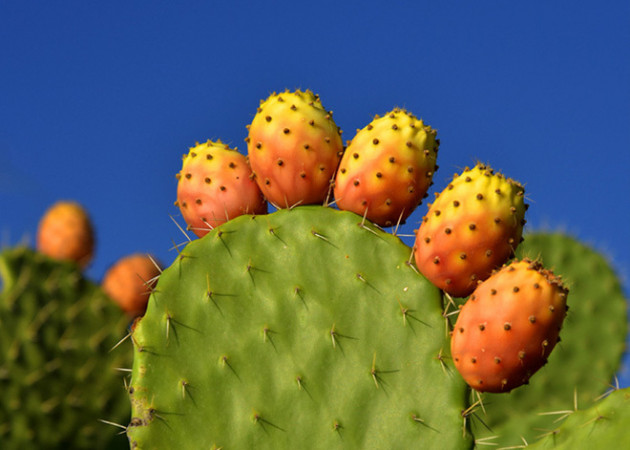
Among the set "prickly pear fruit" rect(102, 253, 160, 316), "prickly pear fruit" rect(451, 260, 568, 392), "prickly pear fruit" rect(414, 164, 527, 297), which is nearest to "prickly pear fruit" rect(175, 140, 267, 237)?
"prickly pear fruit" rect(414, 164, 527, 297)

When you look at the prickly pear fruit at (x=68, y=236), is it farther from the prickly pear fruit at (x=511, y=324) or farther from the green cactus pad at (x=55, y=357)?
the prickly pear fruit at (x=511, y=324)

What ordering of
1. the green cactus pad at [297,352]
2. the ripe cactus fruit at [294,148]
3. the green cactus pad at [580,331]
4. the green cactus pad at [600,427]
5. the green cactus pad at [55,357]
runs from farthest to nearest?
the green cactus pad at [580,331]
the green cactus pad at [55,357]
the ripe cactus fruit at [294,148]
the green cactus pad at [297,352]
the green cactus pad at [600,427]

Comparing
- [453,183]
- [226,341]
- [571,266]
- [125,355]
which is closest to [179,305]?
[226,341]

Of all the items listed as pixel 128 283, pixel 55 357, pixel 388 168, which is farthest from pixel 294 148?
pixel 128 283

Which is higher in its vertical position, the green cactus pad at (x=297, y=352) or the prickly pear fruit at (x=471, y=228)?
the prickly pear fruit at (x=471, y=228)

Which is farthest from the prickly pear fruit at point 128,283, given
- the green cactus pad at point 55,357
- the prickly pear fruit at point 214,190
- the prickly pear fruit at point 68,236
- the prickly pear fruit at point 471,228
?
the prickly pear fruit at point 471,228

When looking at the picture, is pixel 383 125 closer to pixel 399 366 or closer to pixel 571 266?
pixel 399 366

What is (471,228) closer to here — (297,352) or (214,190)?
(297,352)
